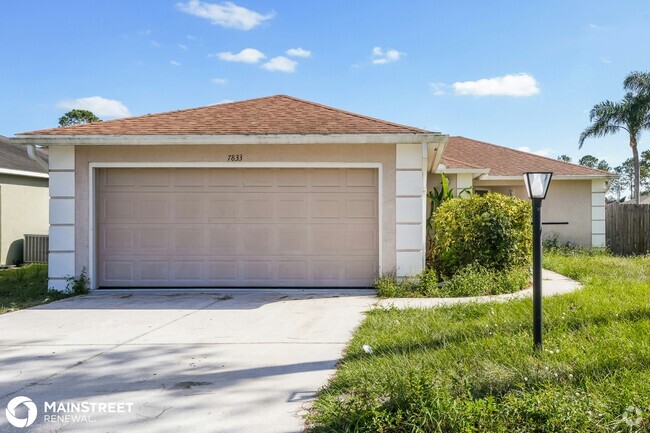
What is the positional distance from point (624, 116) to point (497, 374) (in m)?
28.6

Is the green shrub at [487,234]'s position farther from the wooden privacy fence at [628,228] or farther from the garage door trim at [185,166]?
the wooden privacy fence at [628,228]

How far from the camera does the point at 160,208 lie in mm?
9281

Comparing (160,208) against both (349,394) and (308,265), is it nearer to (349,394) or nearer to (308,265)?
(308,265)

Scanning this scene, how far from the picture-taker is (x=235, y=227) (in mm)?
9203

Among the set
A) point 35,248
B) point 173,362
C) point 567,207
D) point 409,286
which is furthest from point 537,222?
point 35,248

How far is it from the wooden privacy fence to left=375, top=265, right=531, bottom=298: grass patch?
9.43 m

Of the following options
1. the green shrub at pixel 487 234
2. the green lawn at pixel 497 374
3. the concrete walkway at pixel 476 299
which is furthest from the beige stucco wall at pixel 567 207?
the green lawn at pixel 497 374

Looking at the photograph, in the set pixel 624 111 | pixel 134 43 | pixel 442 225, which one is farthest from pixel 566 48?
pixel 624 111

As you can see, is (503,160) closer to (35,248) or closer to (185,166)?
(185,166)

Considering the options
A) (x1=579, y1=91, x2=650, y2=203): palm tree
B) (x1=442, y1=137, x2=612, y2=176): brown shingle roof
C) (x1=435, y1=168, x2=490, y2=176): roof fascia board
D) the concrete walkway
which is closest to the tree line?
(x1=579, y1=91, x2=650, y2=203): palm tree

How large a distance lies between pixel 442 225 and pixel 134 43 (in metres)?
8.76

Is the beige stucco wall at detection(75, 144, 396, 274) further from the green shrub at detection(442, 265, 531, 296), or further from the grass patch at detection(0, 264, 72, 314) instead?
the green shrub at detection(442, 265, 531, 296)

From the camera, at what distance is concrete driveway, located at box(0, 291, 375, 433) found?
3.37 metres

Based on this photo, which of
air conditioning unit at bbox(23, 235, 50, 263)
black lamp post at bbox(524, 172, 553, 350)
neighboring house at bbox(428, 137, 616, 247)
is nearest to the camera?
black lamp post at bbox(524, 172, 553, 350)
